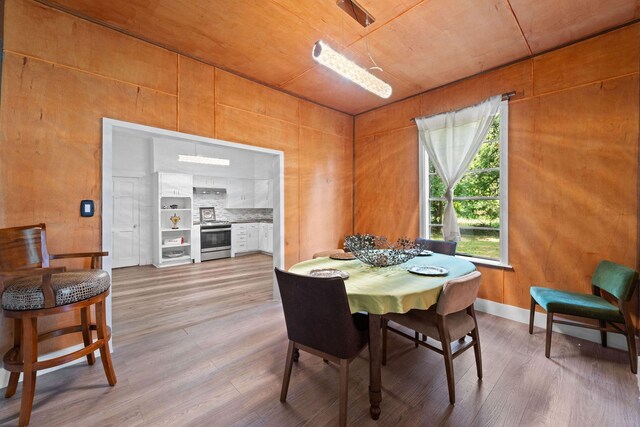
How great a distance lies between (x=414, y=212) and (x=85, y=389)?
3858 millimetres

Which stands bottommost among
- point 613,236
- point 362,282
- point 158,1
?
point 362,282

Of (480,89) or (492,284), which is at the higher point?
(480,89)

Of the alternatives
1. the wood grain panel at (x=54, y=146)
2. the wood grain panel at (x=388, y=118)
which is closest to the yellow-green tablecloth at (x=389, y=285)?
the wood grain panel at (x=54, y=146)

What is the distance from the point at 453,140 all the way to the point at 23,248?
430 centimetres

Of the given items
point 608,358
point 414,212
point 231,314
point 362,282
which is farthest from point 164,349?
point 608,358

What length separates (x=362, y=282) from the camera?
1.79 metres

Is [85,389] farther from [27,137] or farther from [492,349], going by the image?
[492,349]

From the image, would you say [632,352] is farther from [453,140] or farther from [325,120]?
[325,120]

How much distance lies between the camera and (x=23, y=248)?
1840 mm

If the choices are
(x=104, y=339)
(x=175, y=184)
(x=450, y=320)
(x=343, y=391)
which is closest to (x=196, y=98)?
(x=104, y=339)

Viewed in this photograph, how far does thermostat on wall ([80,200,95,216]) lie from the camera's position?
221 cm

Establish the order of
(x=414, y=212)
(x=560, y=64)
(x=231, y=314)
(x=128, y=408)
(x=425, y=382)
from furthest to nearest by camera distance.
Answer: (x=414, y=212), (x=231, y=314), (x=560, y=64), (x=425, y=382), (x=128, y=408)

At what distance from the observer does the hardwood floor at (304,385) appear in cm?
159

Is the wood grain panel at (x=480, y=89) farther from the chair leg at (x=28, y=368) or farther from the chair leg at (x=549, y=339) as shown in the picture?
the chair leg at (x=28, y=368)
